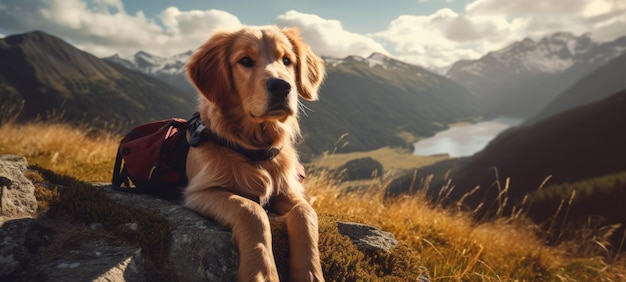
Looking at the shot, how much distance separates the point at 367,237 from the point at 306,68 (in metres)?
2.49

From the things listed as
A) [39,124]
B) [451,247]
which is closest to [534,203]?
[451,247]

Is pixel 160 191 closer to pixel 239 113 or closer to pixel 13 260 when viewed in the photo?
pixel 239 113

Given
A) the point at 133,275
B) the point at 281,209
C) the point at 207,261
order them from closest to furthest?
the point at 133,275
the point at 207,261
the point at 281,209

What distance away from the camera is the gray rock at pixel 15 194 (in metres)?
2.97

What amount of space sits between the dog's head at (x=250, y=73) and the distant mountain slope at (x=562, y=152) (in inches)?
1144

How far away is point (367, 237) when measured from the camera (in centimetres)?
392

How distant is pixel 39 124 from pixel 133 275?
12537 millimetres

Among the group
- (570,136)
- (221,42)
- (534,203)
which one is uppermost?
(221,42)

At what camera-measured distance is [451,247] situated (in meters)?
6.64

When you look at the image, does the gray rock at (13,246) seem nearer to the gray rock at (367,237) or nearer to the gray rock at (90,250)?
the gray rock at (90,250)

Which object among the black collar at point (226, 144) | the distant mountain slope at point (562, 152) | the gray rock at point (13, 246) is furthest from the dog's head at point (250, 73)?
the distant mountain slope at point (562, 152)

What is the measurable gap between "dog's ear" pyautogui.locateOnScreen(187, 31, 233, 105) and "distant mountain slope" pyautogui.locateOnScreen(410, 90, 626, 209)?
29.3 meters

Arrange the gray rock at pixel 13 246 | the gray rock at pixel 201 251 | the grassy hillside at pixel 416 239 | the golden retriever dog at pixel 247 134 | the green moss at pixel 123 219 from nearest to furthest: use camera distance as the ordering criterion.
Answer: the gray rock at pixel 13 246
the gray rock at pixel 201 251
the green moss at pixel 123 219
the golden retriever dog at pixel 247 134
the grassy hillside at pixel 416 239

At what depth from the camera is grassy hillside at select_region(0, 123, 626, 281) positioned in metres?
3.62
